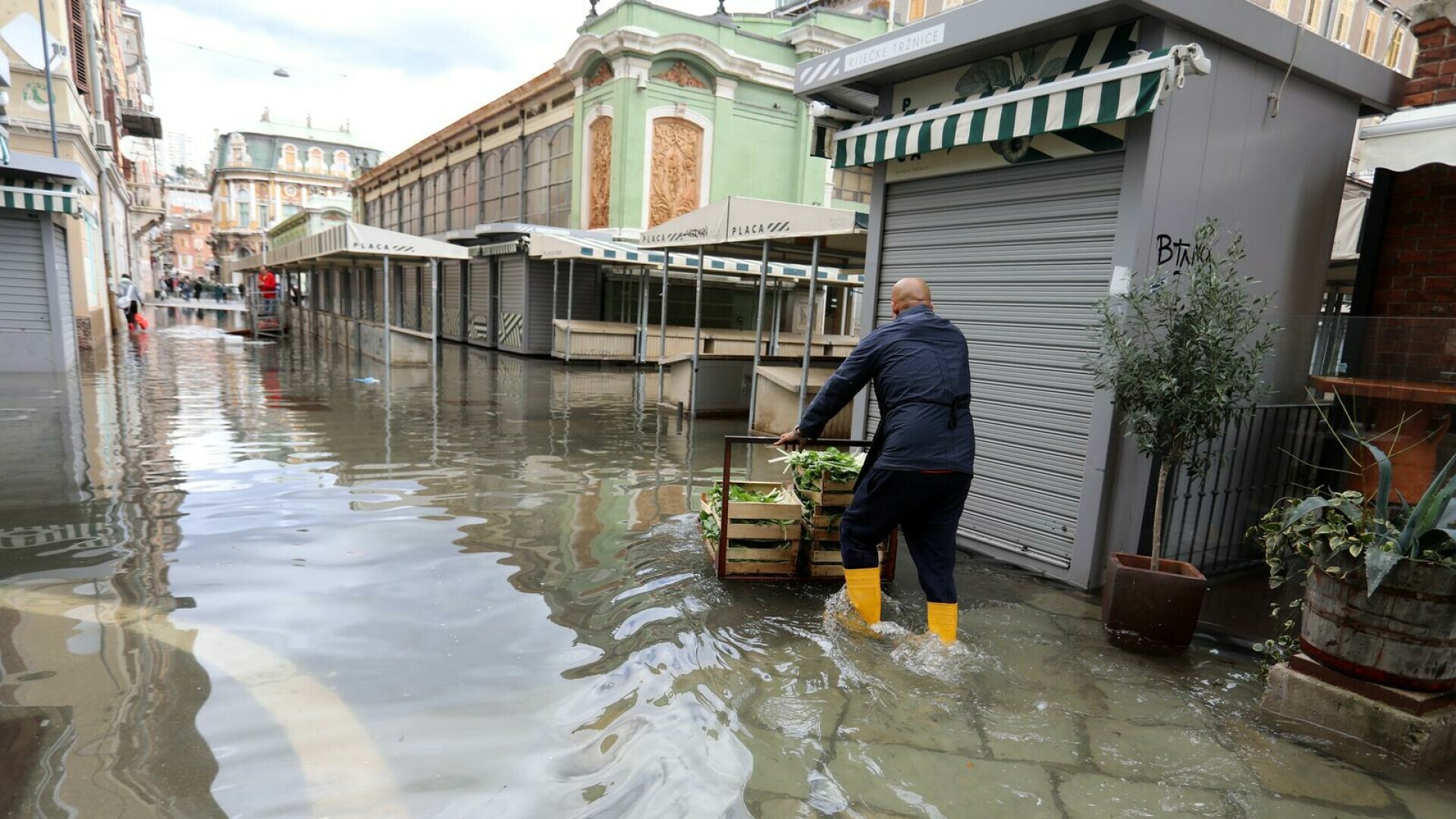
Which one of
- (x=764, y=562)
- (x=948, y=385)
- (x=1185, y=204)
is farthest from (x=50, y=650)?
(x=1185, y=204)

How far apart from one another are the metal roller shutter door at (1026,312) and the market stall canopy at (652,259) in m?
9.42

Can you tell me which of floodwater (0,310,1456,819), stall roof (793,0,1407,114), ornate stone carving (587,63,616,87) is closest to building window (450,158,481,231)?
ornate stone carving (587,63,616,87)

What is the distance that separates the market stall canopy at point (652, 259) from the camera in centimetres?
1605

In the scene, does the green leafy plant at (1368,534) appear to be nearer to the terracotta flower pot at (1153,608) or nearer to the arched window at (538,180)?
the terracotta flower pot at (1153,608)

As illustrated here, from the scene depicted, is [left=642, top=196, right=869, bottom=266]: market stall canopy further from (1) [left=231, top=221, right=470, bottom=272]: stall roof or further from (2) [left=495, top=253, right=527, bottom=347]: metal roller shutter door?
(2) [left=495, top=253, right=527, bottom=347]: metal roller shutter door

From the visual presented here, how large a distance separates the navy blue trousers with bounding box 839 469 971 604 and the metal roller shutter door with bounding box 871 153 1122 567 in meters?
1.62

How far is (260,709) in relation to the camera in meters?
3.10

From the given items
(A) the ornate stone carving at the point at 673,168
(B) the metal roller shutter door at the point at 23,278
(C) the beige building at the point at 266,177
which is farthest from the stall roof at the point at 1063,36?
(C) the beige building at the point at 266,177

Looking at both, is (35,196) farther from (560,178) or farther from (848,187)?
(848,187)

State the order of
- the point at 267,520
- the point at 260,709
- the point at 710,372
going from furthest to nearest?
1. the point at 710,372
2. the point at 267,520
3. the point at 260,709

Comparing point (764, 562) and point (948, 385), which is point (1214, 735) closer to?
point (948, 385)

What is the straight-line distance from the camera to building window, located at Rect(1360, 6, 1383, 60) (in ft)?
19.7

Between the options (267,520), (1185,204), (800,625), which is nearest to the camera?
(800,625)

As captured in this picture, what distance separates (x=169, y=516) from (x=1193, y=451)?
6819 millimetres
